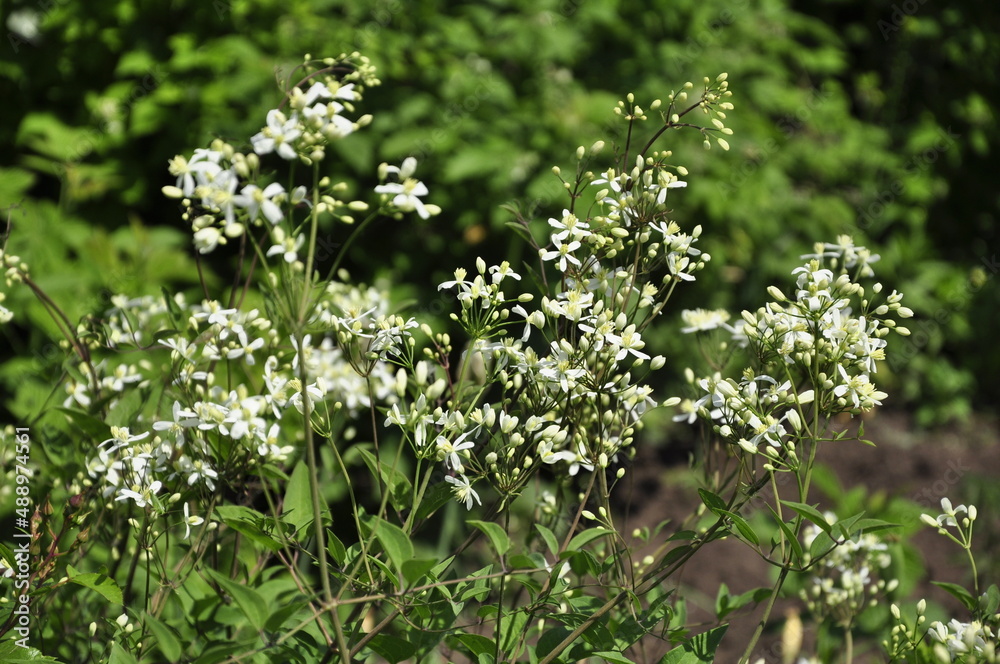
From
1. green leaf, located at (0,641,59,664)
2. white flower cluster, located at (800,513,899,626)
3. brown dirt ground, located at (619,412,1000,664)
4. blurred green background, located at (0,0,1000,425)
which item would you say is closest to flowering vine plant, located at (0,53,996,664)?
green leaf, located at (0,641,59,664)

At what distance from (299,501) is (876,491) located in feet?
13.3

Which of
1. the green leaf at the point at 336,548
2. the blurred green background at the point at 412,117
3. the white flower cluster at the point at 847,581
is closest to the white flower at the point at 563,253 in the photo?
the green leaf at the point at 336,548

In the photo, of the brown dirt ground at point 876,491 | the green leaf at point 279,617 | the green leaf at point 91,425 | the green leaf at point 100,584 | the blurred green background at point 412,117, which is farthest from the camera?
the blurred green background at point 412,117

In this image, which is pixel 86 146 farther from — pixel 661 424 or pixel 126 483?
pixel 661 424

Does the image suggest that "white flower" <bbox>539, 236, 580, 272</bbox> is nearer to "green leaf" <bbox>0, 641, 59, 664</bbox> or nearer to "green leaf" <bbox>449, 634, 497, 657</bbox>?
"green leaf" <bbox>449, 634, 497, 657</bbox>

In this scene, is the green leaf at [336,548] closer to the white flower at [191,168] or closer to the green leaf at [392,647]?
the green leaf at [392,647]

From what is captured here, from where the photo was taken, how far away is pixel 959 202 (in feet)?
18.9

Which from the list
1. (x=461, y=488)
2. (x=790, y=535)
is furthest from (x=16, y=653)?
(x=790, y=535)

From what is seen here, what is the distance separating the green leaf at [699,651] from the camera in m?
1.29

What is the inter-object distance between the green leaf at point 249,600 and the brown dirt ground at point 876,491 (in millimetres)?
2037

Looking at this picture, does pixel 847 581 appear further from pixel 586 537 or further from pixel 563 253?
pixel 563 253

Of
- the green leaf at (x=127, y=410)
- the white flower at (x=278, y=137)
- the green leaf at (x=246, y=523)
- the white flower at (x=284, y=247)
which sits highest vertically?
the white flower at (x=278, y=137)

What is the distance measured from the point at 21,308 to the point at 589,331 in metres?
3.04

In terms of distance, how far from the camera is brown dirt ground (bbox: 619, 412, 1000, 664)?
11.0 feet
